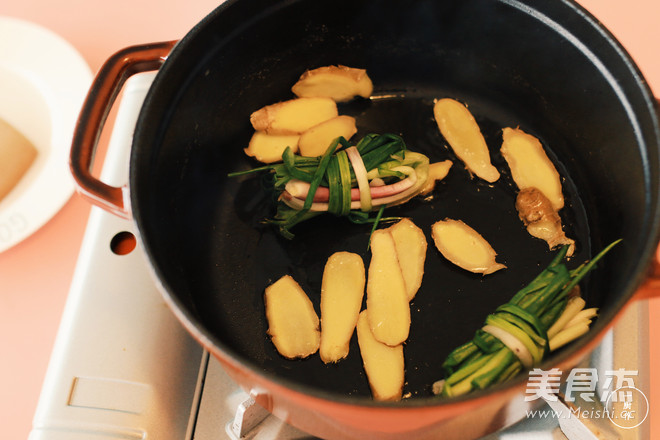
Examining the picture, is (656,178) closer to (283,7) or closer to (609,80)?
(609,80)

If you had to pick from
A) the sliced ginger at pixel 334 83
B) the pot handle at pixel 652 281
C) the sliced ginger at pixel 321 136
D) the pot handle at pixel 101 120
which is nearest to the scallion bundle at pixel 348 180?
the sliced ginger at pixel 321 136

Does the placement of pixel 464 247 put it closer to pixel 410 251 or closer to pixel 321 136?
pixel 410 251

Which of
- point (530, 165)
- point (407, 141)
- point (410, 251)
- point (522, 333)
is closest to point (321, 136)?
point (407, 141)

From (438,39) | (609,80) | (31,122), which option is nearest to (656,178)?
(609,80)

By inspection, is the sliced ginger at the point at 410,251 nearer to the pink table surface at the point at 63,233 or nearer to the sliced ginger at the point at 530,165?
the sliced ginger at the point at 530,165

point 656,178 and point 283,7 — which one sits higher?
point 283,7

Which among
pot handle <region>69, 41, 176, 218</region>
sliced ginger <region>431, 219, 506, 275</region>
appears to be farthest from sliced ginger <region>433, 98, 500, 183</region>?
pot handle <region>69, 41, 176, 218</region>
